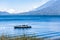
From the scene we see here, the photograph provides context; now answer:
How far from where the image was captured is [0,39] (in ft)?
34.3

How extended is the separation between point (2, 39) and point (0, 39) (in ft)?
0.34

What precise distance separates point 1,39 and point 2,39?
0.17 ft

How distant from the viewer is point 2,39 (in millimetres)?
10422

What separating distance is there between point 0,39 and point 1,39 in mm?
50

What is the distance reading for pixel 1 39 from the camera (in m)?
10.4
